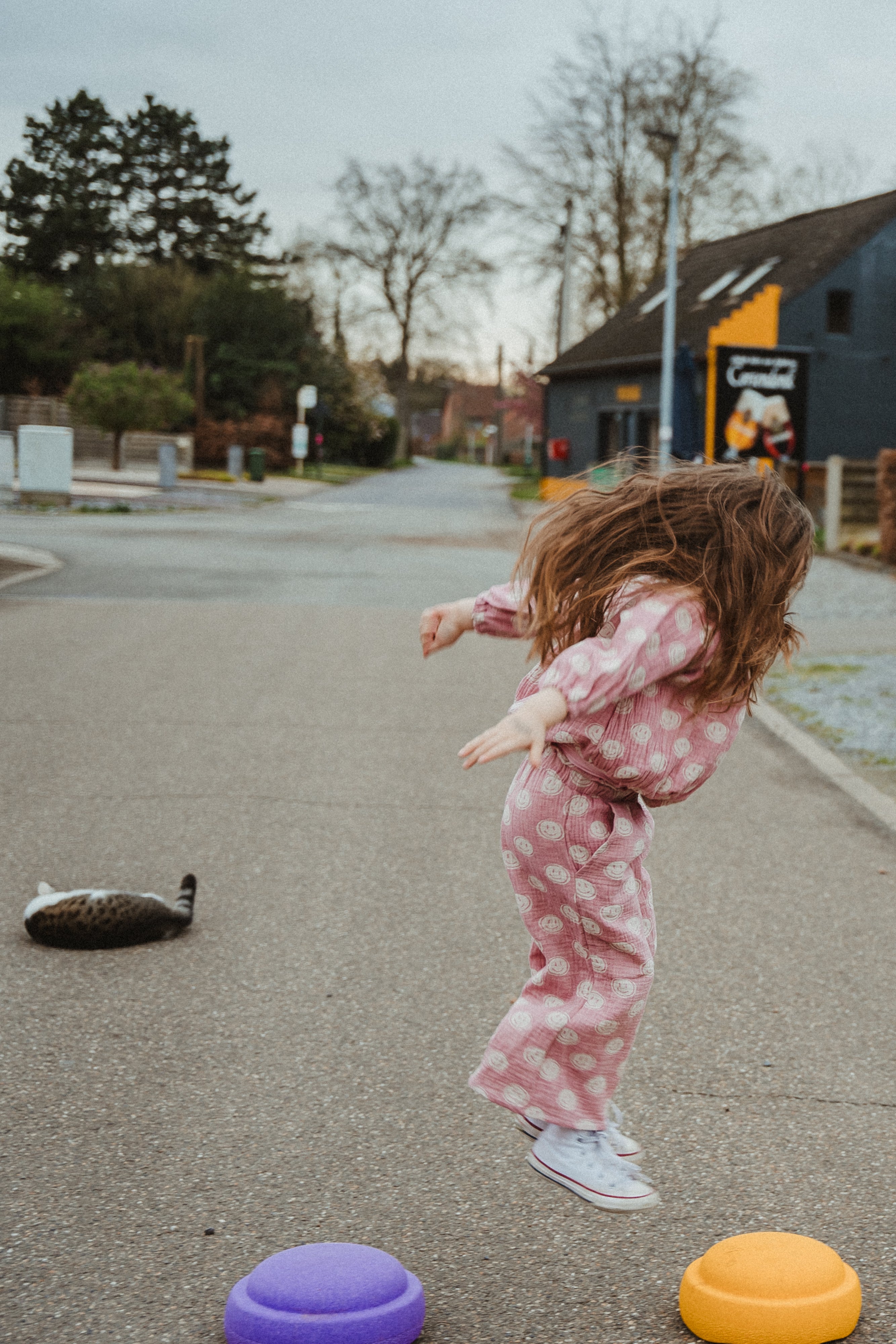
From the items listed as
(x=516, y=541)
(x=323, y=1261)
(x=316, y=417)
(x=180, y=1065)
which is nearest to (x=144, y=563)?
(x=516, y=541)

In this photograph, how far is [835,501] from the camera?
885 inches

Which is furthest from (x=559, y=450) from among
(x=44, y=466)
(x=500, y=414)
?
(x=500, y=414)

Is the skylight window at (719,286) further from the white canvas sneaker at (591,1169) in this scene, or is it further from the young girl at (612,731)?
the white canvas sneaker at (591,1169)

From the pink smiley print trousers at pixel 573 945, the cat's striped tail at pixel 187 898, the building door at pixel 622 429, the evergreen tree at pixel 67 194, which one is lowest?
the cat's striped tail at pixel 187 898

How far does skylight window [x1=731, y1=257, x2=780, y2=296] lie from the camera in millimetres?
33875

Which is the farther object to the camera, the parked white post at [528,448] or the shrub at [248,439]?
the parked white post at [528,448]

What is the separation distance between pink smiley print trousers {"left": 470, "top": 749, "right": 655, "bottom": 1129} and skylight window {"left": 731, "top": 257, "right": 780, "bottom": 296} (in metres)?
32.8

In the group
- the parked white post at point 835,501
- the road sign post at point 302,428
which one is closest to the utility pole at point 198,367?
the road sign post at point 302,428

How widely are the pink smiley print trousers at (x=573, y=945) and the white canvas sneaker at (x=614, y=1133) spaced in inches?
1.5

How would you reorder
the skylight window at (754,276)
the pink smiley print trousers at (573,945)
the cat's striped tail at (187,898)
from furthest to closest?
the skylight window at (754,276), the cat's striped tail at (187,898), the pink smiley print trousers at (573,945)

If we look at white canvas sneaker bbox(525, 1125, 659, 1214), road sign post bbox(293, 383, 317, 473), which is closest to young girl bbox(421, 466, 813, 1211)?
white canvas sneaker bbox(525, 1125, 659, 1214)

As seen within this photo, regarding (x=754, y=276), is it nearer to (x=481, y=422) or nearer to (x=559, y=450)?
(x=559, y=450)

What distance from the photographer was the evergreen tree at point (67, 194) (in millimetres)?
60438

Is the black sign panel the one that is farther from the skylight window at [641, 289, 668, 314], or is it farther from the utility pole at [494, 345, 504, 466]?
the utility pole at [494, 345, 504, 466]
